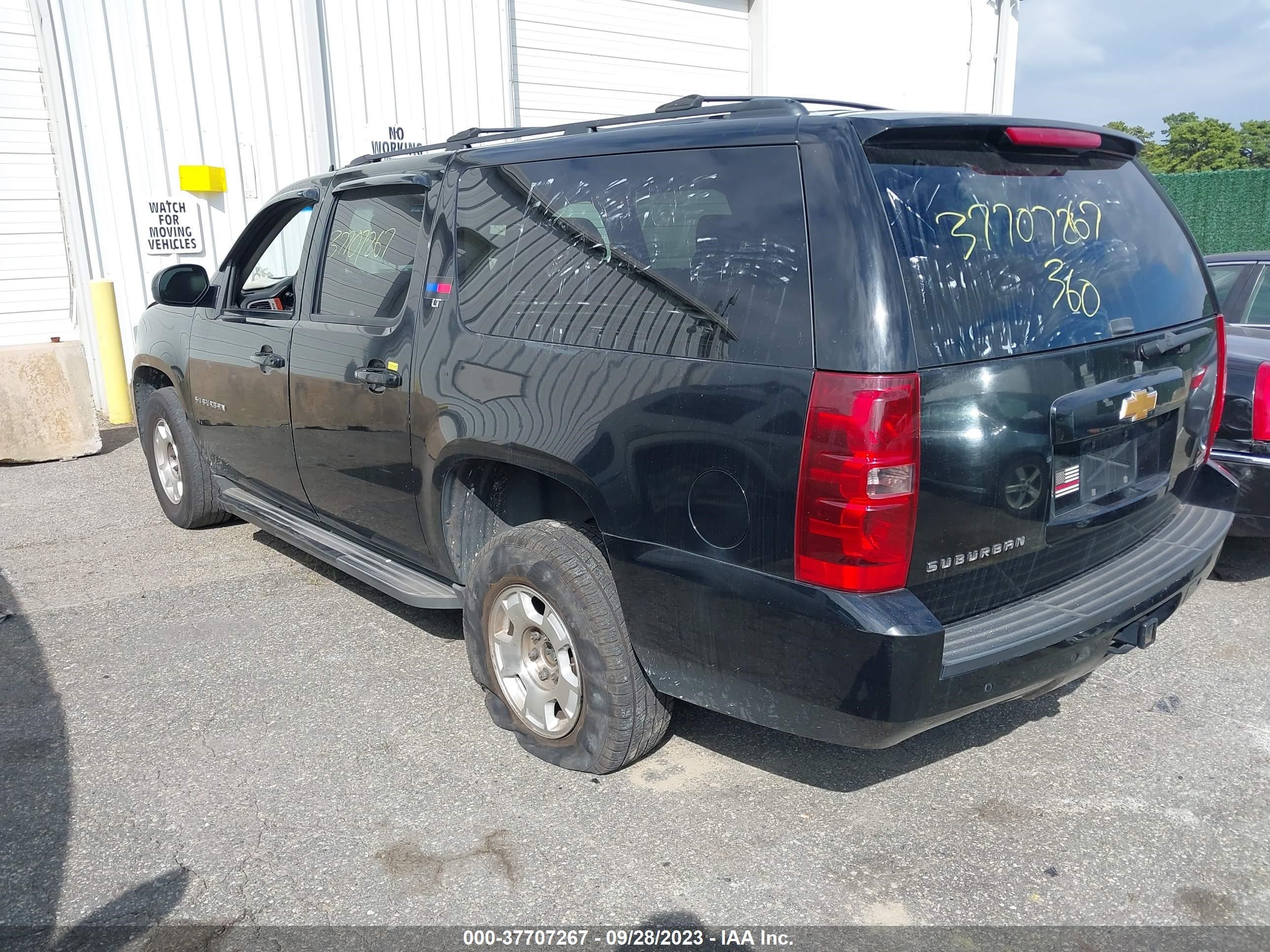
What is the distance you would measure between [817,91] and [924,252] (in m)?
11.0

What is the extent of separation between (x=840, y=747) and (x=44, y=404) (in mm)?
7165

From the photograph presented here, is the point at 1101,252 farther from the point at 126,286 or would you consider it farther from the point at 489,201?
the point at 126,286

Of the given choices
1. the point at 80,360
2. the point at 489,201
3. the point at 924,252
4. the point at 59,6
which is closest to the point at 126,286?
the point at 80,360

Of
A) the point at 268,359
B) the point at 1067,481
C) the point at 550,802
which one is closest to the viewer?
the point at 1067,481

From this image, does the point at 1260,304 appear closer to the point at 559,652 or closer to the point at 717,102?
the point at 717,102

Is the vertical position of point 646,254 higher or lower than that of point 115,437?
higher

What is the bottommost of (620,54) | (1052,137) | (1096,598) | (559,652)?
(559,652)

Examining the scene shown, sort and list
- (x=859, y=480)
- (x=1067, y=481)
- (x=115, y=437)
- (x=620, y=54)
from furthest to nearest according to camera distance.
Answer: (x=620, y=54) → (x=115, y=437) → (x=1067, y=481) → (x=859, y=480)

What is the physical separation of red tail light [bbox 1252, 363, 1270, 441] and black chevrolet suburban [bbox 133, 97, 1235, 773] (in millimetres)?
1263

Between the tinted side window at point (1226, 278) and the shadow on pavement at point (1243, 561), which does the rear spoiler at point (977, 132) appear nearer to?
the shadow on pavement at point (1243, 561)

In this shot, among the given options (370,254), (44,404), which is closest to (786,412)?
(370,254)

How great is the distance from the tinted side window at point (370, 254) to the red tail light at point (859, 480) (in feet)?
6.34

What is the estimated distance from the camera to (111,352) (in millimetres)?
9297

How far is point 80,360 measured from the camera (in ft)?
27.1
